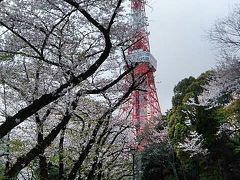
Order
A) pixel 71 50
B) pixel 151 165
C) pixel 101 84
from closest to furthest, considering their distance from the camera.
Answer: pixel 71 50, pixel 101 84, pixel 151 165

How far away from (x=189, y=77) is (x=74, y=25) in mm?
17532

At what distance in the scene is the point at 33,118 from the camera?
7832mm

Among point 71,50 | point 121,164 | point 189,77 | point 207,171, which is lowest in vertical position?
point 71,50

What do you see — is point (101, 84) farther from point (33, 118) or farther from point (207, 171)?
point (207, 171)

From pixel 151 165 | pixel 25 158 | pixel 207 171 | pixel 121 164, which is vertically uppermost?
pixel 151 165

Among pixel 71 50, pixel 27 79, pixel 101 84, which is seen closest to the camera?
pixel 71 50

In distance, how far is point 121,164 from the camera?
540 inches

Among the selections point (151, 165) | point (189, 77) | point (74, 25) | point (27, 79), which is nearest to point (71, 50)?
point (74, 25)

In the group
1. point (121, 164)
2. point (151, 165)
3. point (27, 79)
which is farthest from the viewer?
point (151, 165)

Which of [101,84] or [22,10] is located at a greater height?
[101,84]

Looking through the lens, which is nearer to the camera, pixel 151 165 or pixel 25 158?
pixel 25 158

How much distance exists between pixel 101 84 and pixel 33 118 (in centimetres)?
143

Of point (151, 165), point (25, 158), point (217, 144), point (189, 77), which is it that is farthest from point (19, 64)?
point (151, 165)

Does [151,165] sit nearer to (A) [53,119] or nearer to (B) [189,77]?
(B) [189,77]
